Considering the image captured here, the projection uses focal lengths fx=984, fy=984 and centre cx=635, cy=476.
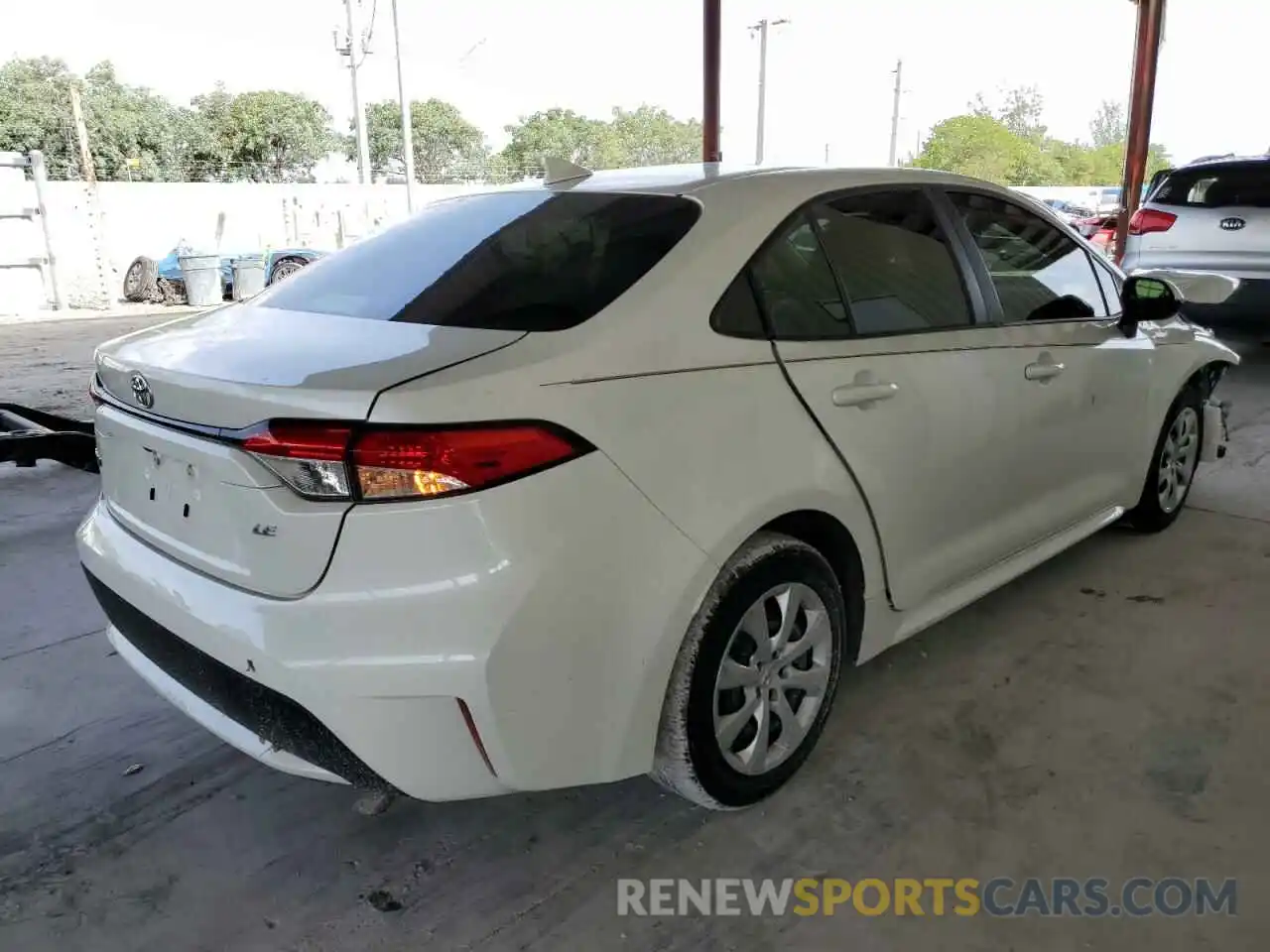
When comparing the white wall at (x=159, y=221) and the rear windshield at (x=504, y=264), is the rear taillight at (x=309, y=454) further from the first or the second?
the white wall at (x=159, y=221)

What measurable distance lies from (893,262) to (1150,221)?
20.6 ft

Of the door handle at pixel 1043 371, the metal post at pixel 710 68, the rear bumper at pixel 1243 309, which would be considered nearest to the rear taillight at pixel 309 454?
the door handle at pixel 1043 371

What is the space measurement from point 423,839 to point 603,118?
4889 cm

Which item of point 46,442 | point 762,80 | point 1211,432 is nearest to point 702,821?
point 1211,432

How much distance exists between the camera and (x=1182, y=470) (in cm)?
412

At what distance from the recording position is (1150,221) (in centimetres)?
766

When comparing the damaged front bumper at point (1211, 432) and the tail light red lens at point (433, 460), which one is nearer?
the tail light red lens at point (433, 460)

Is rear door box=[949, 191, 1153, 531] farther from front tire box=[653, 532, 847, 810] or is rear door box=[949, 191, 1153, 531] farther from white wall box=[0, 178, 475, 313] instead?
white wall box=[0, 178, 475, 313]

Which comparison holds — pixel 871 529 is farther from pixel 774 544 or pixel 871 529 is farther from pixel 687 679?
pixel 687 679

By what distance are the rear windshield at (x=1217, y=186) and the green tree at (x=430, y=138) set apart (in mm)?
42209

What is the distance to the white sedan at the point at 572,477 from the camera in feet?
5.43

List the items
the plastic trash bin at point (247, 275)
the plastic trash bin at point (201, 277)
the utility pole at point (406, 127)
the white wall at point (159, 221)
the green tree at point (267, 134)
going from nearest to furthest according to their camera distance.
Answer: the white wall at point (159, 221) → the plastic trash bin at point (201, 277) → the plastic trash bin at point (247, 275) → the utility pole at point (406, 127) → the green tree at point (267, 134)

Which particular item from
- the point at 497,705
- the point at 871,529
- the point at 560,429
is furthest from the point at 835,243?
the point at 497,705

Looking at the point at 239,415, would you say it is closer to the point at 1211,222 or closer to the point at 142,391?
the point at 142,391
